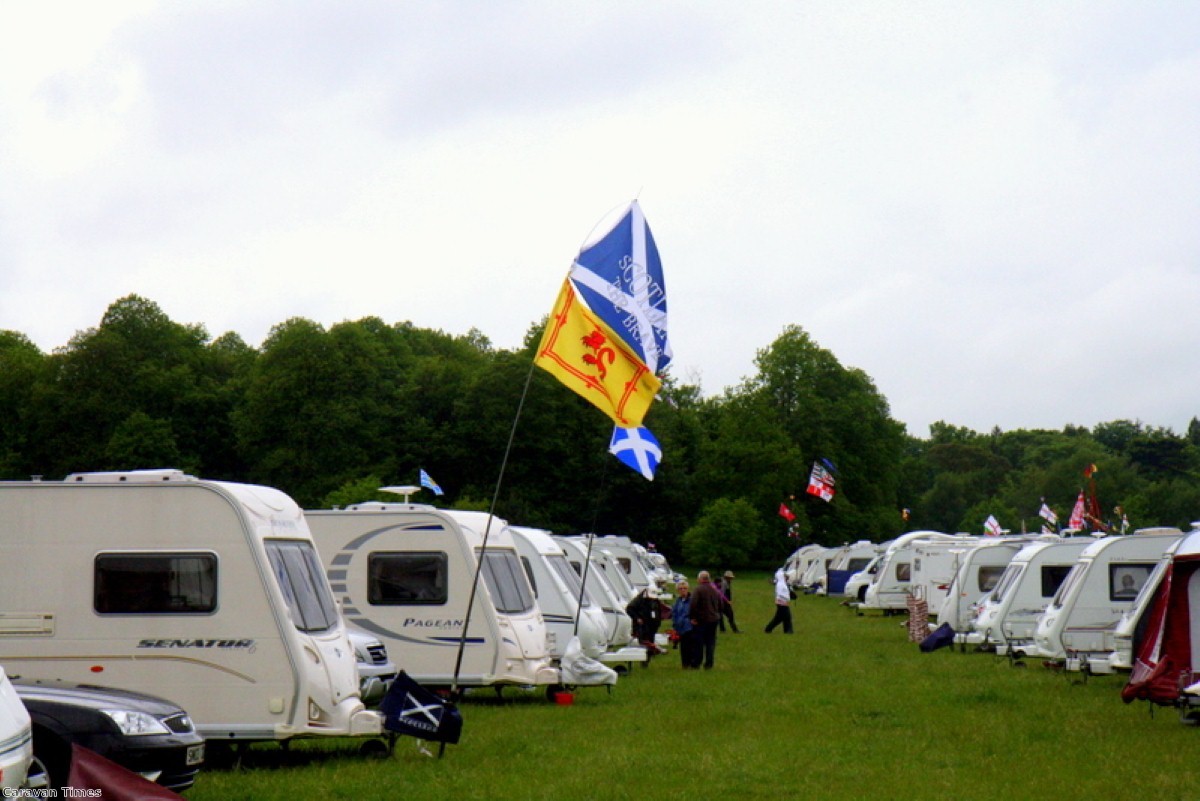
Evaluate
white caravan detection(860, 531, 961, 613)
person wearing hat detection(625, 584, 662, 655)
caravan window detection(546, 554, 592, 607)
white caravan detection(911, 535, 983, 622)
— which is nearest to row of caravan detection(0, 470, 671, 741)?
caravan window detection(546, 554, 592, 607)

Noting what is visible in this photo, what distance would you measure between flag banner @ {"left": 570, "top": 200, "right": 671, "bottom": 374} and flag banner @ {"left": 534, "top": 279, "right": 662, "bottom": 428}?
108mm

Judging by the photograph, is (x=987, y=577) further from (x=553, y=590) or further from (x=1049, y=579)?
(x=553, y=590)

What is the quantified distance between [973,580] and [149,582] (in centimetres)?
2324

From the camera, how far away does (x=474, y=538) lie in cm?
2017

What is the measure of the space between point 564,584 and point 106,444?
53711 mm

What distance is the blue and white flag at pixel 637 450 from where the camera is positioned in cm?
2381

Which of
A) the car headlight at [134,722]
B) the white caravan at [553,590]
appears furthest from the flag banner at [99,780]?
the white caravan at [553,590]

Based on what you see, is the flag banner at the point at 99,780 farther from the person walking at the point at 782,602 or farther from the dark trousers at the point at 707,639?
the person walking at the point at 782,602

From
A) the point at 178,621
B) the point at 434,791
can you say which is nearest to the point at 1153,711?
the point at 434,791

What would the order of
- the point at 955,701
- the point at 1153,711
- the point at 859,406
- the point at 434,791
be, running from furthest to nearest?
the point at 859,406, the point at 955,701, the point at 1153,711, the point at 434,791

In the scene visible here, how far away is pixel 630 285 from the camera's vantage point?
16.1m

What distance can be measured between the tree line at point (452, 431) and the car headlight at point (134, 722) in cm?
5024

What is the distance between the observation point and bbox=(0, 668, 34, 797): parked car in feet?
25.9

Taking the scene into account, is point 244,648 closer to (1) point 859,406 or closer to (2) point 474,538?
(2) point 474,538
